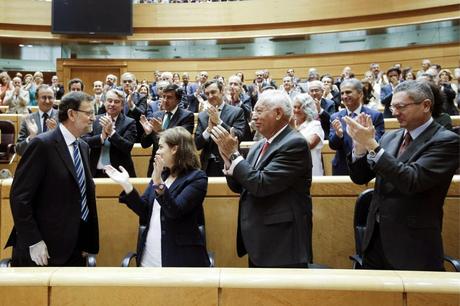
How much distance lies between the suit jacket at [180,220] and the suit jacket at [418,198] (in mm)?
830

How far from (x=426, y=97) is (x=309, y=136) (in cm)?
135

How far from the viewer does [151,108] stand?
17.9 ft

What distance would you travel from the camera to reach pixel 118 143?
330cm

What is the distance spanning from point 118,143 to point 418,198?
84.3 inches

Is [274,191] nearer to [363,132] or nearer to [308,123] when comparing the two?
[363,132]

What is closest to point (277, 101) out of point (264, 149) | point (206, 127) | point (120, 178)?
point (264, 149)

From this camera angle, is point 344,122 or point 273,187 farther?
point 344,122

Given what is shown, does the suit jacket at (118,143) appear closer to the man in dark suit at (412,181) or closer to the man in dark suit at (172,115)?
the man in dark suit at (172,115)

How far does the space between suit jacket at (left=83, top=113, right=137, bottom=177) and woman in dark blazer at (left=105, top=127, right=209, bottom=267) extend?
1.11 m

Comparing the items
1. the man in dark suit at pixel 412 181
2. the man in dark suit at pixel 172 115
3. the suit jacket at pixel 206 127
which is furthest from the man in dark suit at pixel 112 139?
the man in dark suit at pixel 412 181

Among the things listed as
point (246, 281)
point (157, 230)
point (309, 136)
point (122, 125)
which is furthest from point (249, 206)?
point (122, 125)

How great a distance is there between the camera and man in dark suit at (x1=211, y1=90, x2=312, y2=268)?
1.91 m

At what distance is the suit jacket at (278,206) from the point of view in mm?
1905

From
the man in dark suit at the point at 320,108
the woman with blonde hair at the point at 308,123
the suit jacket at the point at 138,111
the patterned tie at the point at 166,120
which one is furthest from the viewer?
the suit jacket at the point at 138,111
